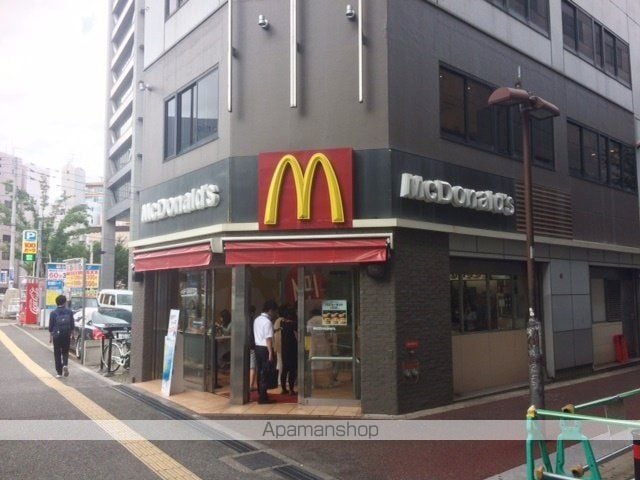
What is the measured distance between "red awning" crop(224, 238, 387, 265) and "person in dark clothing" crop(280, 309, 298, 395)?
76.8 inches

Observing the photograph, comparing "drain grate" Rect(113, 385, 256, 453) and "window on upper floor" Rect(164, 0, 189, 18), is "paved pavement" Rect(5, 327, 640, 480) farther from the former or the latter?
"window on upper floor" Rect(164, 0, 189, 18)

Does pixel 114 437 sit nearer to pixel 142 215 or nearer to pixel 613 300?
pixel 142 215

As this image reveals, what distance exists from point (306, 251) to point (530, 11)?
896 centimetres

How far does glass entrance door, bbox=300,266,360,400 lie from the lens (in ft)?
31.1

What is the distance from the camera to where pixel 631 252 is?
54.0 ft

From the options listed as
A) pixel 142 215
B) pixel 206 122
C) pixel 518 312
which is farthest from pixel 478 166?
pixel 142 215

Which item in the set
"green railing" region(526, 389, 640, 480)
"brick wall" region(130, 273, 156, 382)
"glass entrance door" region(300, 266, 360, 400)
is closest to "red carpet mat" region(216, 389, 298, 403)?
"glass entrance door" region(300, 266, 360, 400)

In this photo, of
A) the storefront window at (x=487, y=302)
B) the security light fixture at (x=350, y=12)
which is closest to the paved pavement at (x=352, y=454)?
the storefront window at (x=487, y=302)

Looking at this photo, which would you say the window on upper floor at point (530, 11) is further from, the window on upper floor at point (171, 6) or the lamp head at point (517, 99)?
the window on upper floor at point (171, 6)

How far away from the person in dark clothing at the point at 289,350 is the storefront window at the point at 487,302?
10.4 ft

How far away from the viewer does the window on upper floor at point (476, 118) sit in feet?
35.4

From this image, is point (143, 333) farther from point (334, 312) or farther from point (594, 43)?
point (594, 43)

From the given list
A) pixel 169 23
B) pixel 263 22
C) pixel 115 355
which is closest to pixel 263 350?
pixel 263 22

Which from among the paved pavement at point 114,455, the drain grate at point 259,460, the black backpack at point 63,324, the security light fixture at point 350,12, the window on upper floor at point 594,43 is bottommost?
the drain grate at point 259,460
